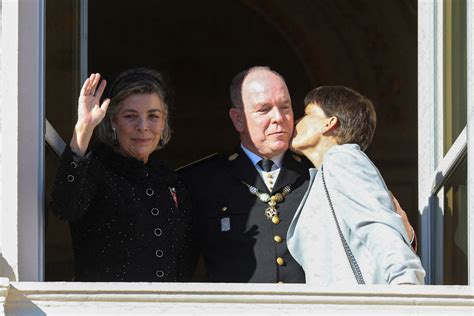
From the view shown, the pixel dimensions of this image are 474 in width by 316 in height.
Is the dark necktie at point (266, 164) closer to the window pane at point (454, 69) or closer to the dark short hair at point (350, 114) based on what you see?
the dark short hair at point (350, 114)

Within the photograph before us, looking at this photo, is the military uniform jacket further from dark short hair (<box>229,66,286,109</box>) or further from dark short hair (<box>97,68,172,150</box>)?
dark short hair (<box>97,68,172,150</box>)

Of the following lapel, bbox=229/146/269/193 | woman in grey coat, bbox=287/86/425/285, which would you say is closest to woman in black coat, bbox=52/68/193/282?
lapel, bbox=229/146/269/193

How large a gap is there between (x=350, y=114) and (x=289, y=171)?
372mm

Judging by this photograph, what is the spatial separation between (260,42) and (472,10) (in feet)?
27.4

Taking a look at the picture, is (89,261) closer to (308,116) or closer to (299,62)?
(308,116)

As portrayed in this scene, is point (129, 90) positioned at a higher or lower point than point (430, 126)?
higher

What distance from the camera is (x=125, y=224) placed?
503cm

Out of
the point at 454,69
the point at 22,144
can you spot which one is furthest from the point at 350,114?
the point at 22,144

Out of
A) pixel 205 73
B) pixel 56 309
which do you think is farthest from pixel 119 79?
pixel 205 73

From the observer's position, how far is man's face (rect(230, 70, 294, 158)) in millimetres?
5316

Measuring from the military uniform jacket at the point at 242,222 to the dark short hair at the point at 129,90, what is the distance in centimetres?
29

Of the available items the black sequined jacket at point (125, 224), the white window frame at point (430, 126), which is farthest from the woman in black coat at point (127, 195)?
the white window frame at point (430, 126)

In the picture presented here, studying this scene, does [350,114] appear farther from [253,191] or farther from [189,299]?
[189,299]

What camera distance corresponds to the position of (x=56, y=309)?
15.0 feet
